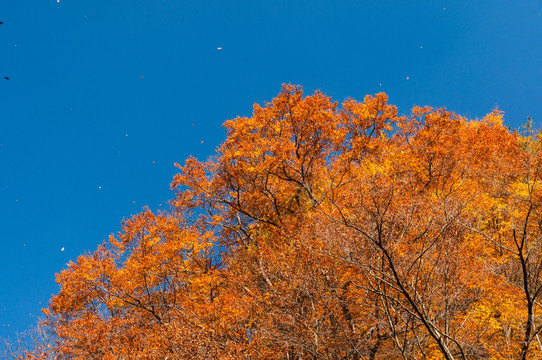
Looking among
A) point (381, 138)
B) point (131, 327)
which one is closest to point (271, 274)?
point (131, 327)

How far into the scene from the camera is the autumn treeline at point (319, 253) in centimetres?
956

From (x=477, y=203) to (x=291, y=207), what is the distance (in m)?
8.92

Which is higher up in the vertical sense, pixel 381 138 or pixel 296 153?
pixel 381 138

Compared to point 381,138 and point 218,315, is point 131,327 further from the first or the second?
point 381,138

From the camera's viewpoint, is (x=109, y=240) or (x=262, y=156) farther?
(x=109, y=240)

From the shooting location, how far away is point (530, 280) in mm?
8133

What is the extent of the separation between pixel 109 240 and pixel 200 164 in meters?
7.32

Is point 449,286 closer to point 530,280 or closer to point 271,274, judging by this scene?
point 530,280

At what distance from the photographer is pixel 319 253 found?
947cm

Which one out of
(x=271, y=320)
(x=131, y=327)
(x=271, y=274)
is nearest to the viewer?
(x=271, y=320)

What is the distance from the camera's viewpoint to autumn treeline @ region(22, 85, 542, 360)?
9.56 metres

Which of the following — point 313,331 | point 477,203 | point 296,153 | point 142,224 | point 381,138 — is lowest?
point 313,331

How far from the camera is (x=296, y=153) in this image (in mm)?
19250

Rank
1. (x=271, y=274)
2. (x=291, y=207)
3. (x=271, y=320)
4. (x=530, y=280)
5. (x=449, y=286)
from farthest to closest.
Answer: (x=291, y=207) → (x=271, y=274) → (x=271, y=320) → (x=449, y=286) → (x=530, y=280)
